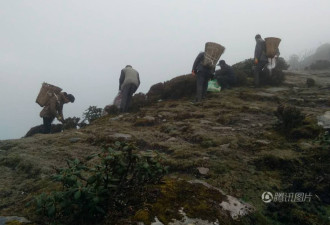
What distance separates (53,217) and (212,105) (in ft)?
23.1

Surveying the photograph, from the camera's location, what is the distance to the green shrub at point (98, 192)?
276 centimetres

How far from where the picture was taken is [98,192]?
2.78m

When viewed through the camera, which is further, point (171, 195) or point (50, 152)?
point (50, 152)

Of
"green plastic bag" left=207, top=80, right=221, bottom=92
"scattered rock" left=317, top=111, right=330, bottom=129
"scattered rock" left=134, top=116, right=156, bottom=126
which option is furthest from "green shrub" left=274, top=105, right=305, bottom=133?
"green plastic bag" left=207, top=80, right=221, bottom=92

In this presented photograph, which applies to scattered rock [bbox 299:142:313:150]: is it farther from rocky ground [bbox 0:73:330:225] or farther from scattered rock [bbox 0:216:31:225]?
scattered rock [bbox 0:216:31:225]

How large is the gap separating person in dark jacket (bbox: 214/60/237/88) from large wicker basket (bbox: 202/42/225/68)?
5.79 feet

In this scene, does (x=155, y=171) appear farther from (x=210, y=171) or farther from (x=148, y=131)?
(x=148, y=131)

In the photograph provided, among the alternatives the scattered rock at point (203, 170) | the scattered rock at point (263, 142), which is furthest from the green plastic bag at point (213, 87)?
the scattered rock at point (203, 170)

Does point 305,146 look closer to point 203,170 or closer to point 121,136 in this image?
point 203,170

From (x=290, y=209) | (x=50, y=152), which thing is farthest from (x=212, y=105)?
(x=290, y=209)

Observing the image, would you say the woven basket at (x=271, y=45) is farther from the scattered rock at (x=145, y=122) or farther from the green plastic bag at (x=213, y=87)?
the scattered rock at (x=145, y=122)

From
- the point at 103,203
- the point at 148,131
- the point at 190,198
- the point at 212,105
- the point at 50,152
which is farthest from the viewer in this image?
the point at 212,105

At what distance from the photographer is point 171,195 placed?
10.7ft

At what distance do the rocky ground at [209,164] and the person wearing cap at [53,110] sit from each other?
3.10 meters
